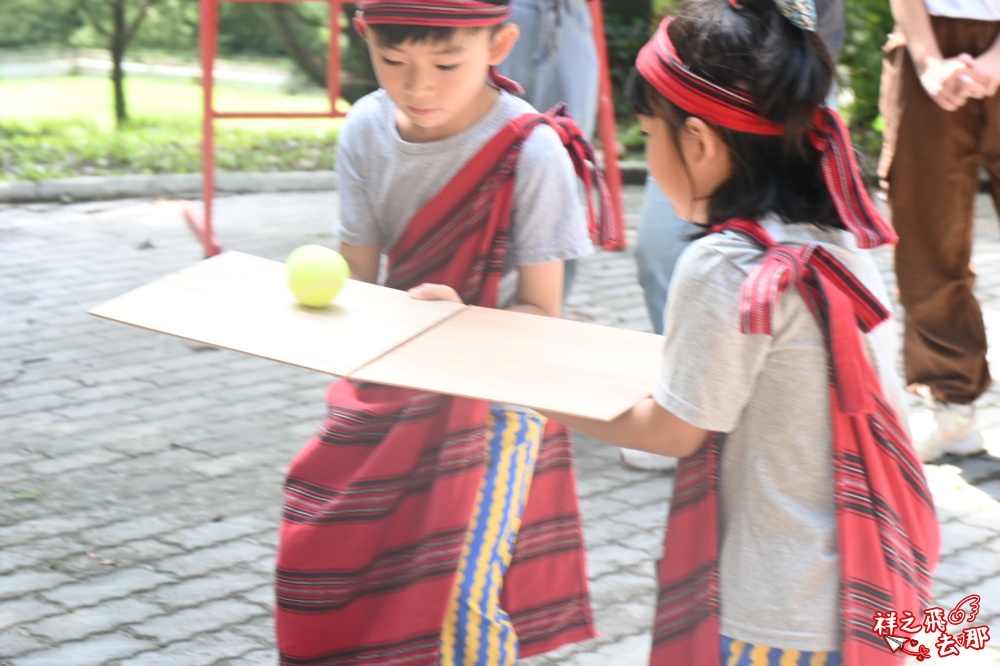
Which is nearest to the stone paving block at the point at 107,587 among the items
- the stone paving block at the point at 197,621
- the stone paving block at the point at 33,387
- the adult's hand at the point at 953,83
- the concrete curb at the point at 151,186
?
A: the stone paving block at the point at 197,621

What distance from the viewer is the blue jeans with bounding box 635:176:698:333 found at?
141 inches

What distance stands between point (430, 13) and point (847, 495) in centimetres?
106

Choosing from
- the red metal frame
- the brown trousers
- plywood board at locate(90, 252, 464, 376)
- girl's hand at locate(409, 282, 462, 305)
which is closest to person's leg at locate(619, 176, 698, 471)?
the brown trousers

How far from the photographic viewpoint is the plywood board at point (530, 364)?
5.53 ft

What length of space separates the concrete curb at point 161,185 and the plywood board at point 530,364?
5572mm

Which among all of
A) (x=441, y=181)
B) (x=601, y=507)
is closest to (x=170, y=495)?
(x=601, y=507)

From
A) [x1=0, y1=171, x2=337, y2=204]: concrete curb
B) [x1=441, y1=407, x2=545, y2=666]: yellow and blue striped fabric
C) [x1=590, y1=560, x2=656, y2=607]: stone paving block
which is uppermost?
[x1=441, y1=407, x2=545, y2=666]: yellow and blue striped fabric

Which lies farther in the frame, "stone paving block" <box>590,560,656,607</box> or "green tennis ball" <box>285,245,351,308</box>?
"stone paving block" <box>590,560,656,607</box>

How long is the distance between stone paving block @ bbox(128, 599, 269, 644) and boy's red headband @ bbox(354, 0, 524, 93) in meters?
1.52

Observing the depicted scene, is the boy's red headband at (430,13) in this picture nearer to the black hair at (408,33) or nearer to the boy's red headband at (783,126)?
the black hair at (408,33)

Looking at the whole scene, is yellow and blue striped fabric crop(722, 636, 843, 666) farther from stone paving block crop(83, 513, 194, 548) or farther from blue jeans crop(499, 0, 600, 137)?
blue jeans crop(499, 0, 600, 137)

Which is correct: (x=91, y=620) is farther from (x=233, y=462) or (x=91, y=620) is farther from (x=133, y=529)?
(x=233, y=462)

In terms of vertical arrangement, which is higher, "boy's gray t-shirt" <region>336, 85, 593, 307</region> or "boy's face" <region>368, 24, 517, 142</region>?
"boy's face" <region>368, 24, 517, 142</region>

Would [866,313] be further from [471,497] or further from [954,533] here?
[954,533]
